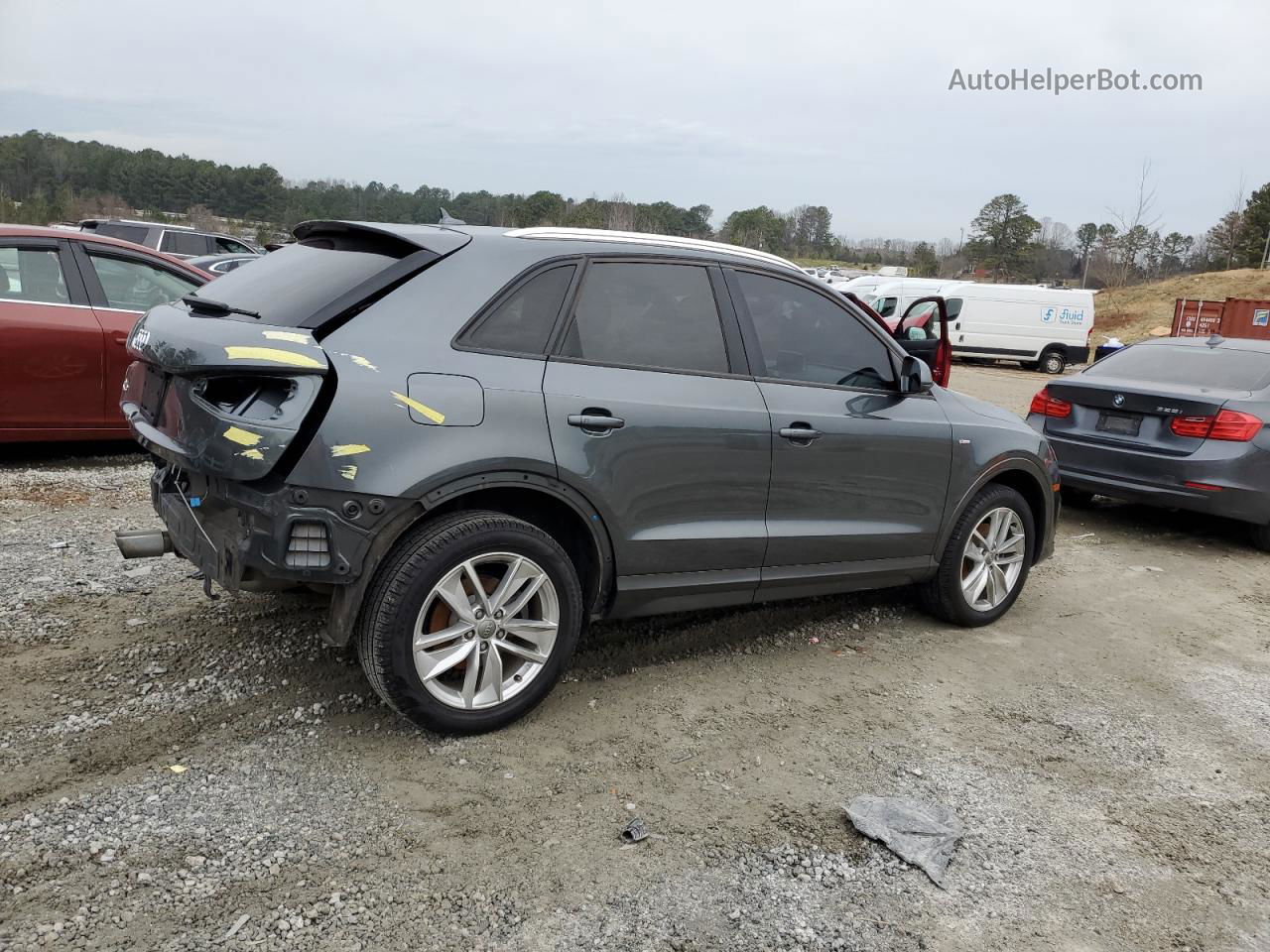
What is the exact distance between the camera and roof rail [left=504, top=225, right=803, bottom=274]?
370 centimetres

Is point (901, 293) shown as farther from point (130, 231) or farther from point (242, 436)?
point (242, 436)

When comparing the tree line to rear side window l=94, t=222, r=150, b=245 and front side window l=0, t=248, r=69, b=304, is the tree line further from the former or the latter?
front side window l=0, t=248, r=69, b=304

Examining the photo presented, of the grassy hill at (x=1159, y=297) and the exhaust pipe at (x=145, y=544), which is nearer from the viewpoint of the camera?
the exhaust pipe at (x=145, y=544)

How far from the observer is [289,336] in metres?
3.09

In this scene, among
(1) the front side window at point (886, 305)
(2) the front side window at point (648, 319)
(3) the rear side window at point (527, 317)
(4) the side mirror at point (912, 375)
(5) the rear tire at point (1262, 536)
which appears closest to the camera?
(3) the rear side window at point (527, 317)

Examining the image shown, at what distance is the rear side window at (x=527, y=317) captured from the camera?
3357 mm

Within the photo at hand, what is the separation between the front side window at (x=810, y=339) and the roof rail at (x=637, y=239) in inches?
5.1

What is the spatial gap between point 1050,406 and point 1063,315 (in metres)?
20.0

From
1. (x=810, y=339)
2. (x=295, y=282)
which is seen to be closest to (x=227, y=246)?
(x=295, y=282)

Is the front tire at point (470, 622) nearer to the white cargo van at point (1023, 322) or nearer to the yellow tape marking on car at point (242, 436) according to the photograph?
the yellow tape marking on car at point (242, 436)

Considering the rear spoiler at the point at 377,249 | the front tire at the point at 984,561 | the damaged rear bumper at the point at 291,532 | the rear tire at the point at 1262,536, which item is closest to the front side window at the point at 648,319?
the rear spoiler at the point at 377,249

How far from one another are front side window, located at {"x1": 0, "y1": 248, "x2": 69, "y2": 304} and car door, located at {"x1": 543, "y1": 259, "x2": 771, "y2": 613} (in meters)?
4.82

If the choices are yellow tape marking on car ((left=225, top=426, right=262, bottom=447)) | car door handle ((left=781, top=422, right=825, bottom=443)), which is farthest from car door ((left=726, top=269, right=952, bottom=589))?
yellow tape marking on car ((left=225, top=426, right=262, bottom=447))

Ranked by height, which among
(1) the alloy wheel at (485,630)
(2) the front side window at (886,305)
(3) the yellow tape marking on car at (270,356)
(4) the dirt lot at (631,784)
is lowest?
(4) the dirt lot at (631,784)
